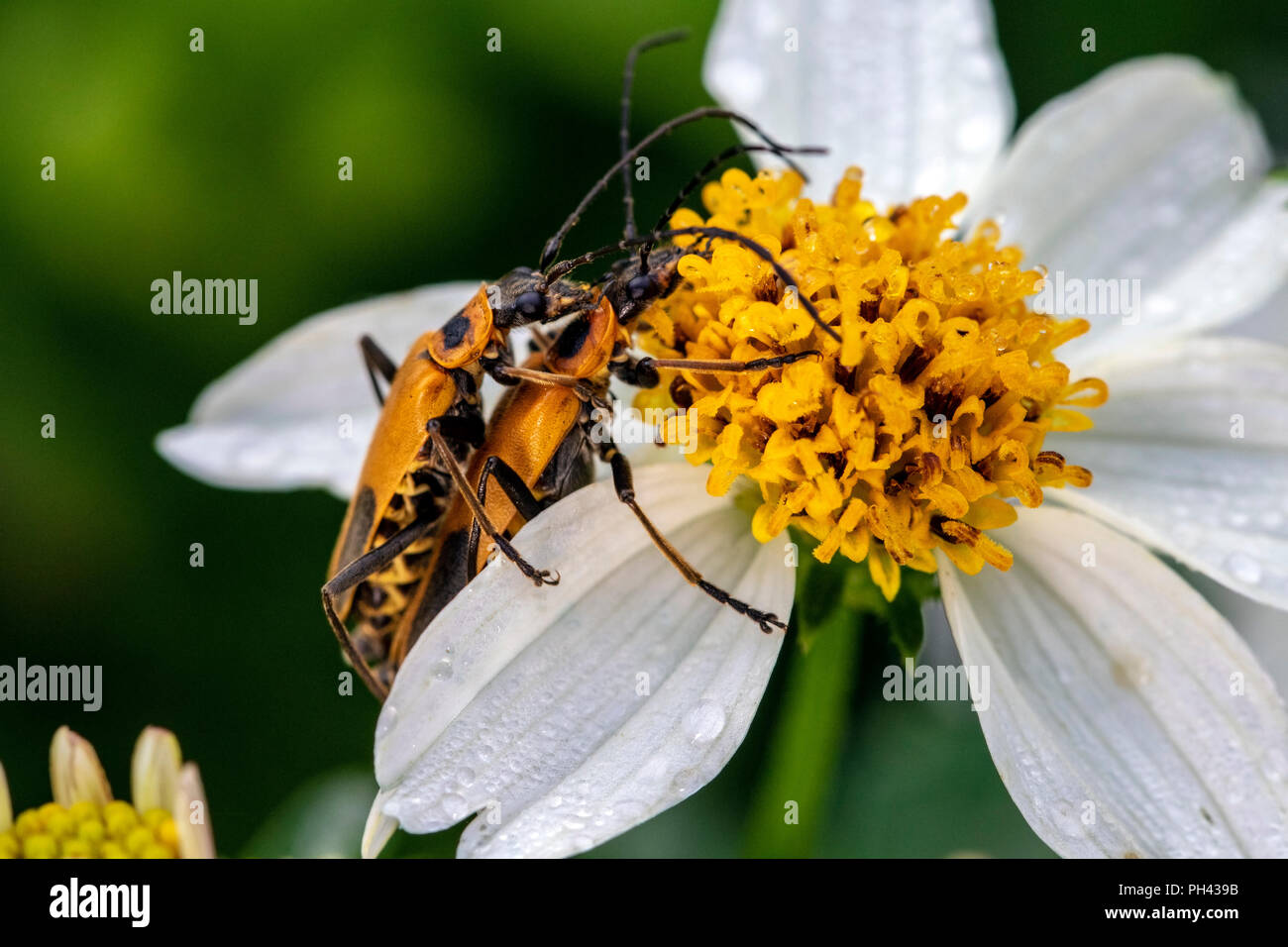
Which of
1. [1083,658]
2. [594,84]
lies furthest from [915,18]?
[1083,658]

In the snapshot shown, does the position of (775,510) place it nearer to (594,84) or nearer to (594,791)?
(594,791)

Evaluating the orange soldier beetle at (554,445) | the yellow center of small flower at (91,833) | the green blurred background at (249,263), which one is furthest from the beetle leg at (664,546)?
the green blurred background at (249,263)

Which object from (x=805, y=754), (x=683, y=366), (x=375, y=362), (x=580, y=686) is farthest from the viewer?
(x=375, y=362)

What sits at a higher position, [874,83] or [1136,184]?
[874,83]

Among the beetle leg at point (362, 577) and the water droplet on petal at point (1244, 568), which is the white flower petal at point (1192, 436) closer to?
the water droplet on petal at point (1244, 568)

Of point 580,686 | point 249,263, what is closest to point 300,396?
point 249,263

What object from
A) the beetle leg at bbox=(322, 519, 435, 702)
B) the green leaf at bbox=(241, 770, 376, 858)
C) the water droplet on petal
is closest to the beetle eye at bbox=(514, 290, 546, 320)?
the beetle leg at bbox=(322, 519, 435, 702)

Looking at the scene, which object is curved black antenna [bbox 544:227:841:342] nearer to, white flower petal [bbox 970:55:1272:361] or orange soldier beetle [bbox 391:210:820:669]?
orange soldier beetle [bbox 391:210:820:669]

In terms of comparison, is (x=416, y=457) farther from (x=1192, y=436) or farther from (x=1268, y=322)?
(x=1268, y=322)
